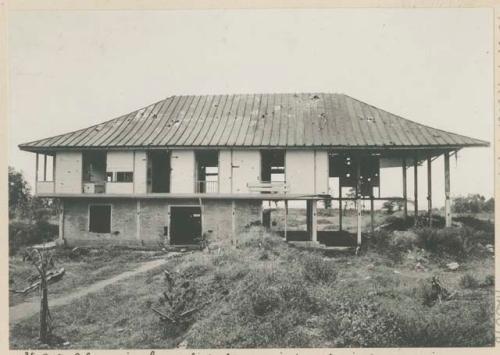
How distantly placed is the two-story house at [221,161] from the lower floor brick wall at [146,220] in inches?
2.0

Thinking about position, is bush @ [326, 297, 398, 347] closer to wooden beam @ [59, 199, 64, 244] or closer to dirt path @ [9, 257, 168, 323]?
dirt path @ [9, 257, 168, 323]

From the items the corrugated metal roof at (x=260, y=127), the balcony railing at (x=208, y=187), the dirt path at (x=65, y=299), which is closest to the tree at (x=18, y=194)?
the corrugated metal roof at (x=260, y=127)

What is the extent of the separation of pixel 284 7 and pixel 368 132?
37.5 feet

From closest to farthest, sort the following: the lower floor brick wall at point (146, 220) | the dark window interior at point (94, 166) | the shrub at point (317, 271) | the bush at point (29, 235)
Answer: the shrub at point (317, 271)
the lower floor brick wall at point (146, 220)
the bush at point (29, 235)
the dark window interior at point (94, 166)

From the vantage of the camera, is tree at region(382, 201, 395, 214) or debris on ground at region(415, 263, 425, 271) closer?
debris on ground at region(415, 263, 425, 271)

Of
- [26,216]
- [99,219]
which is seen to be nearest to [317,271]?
[99,219]

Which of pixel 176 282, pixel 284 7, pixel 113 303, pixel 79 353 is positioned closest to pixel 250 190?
pixel 176 282

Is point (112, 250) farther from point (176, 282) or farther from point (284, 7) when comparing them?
point (284, 7)

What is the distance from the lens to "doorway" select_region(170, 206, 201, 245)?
80.4 feet

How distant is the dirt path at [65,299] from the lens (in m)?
13.0

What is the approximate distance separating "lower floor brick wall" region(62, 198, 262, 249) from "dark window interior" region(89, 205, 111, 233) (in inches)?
9.4

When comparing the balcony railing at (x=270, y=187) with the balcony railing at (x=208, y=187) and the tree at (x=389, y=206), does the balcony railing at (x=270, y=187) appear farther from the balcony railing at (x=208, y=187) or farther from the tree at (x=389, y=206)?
the tree at (x=389, y=206)

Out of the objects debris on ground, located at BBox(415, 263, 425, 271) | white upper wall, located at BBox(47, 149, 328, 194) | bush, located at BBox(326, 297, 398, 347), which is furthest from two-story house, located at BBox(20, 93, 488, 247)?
bush, located at BBox(326, 297, 398, 347)

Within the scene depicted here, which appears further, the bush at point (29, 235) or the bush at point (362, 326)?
the bush at point (29, 235)
